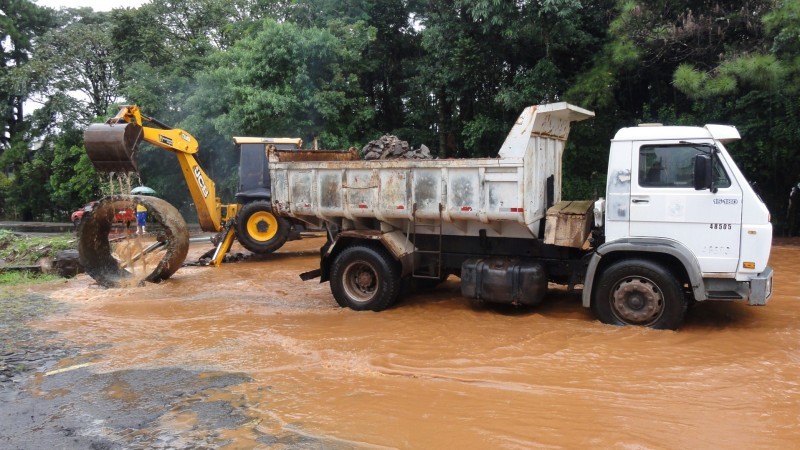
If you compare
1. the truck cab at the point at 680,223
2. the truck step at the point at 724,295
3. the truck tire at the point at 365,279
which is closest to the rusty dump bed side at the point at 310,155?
the truck tire at the point at 365,279

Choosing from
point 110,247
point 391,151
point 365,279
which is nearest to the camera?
point 365,279

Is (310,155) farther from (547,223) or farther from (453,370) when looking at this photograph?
(453,370)

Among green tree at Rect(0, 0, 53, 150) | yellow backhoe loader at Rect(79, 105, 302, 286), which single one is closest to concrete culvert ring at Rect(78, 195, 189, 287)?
yellow backhoe loader at Rect(79, 105, 302, 286)

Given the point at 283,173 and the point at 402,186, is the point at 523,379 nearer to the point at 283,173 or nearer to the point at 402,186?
the point at 402,186

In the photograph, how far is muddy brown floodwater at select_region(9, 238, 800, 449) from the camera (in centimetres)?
443

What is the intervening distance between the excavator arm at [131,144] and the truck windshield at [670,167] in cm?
836

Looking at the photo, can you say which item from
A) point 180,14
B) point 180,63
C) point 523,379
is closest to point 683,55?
point 523,379

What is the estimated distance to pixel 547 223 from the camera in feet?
24.2

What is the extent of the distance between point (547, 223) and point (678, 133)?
177 cm

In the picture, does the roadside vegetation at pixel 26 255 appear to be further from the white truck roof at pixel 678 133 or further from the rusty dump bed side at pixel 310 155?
the white truck roof at pixel 678 133

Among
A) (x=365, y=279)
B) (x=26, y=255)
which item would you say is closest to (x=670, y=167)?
(x=365, y=279)

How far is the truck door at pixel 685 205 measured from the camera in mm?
6512

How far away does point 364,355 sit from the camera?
20.9 feet

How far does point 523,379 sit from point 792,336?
129 inches
